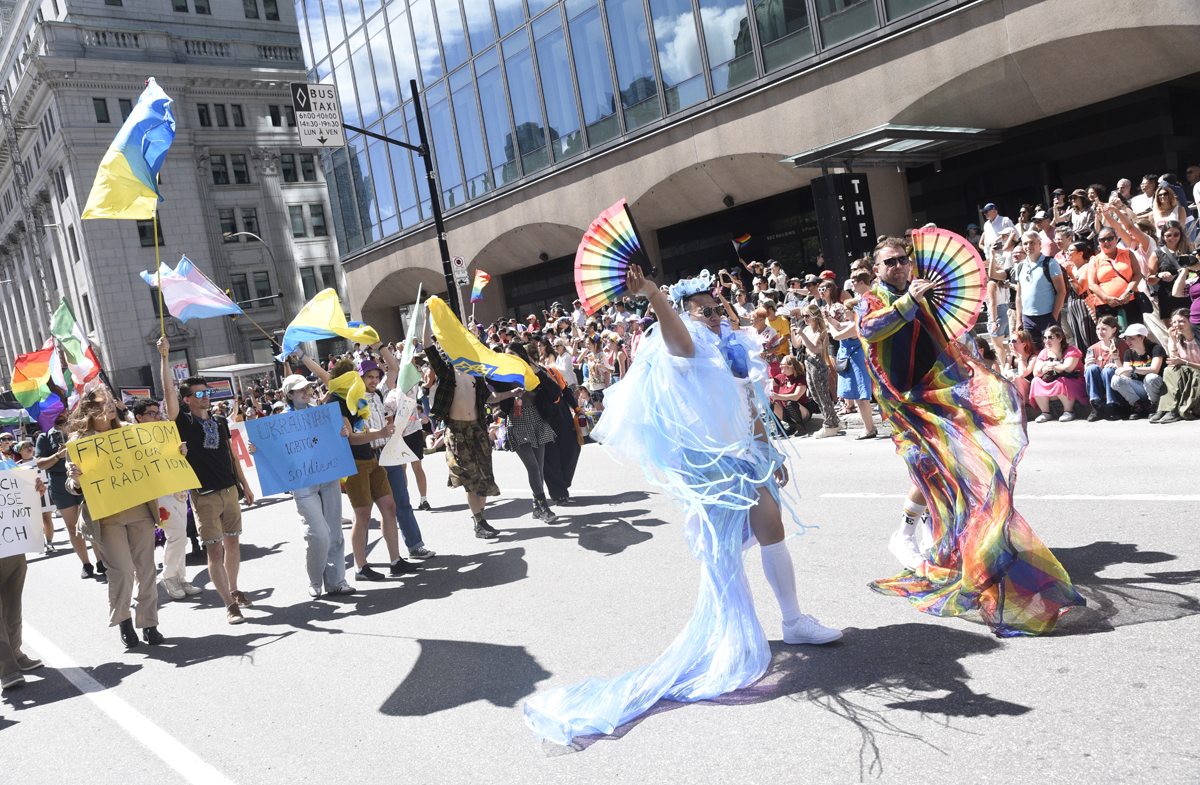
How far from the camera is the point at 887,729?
11.9ft

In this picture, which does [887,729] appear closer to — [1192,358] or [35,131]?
[1192,358]

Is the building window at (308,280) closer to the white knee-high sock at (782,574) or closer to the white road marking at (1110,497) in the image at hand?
the white road marking at (1110,497)

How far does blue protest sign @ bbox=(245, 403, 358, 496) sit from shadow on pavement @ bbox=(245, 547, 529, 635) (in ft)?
3.29

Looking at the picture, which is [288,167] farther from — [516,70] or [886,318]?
[886,318]

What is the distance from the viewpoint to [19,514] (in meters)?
6.62

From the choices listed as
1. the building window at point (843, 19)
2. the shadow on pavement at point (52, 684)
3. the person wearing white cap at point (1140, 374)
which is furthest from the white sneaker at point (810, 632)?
the building window at point (843, 19)

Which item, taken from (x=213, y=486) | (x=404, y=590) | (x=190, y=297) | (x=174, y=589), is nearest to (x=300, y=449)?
(x=213, y=486)

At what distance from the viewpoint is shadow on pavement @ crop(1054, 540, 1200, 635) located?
13.8 ft

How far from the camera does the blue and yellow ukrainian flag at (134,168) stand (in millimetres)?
7039

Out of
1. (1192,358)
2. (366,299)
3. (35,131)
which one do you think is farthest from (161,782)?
(35,131)

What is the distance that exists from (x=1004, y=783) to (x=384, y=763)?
2.62 meters

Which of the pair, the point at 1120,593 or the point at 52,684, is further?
the point at 52,684

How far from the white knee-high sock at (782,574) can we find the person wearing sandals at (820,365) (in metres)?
7.39

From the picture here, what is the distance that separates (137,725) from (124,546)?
1.89 m
